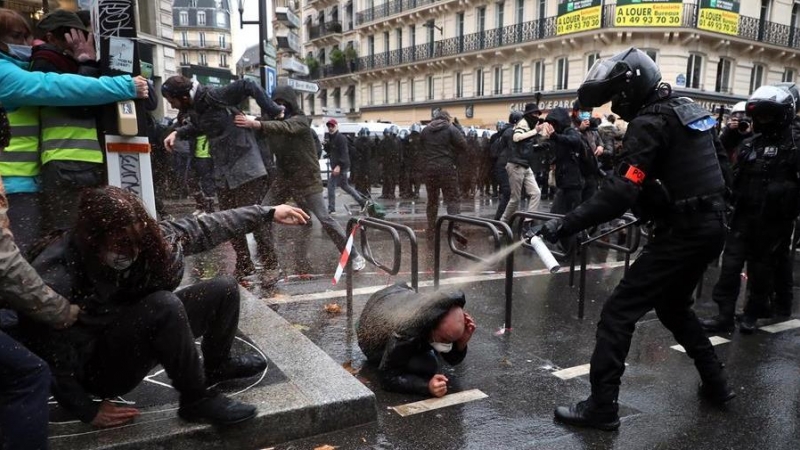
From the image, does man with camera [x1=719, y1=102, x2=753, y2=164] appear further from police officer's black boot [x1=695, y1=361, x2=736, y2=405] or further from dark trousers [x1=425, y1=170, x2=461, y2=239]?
dark trousers [x1=425, y1=170, x2=461, y2=239]

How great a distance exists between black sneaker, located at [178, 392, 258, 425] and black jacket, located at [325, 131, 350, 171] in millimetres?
9552

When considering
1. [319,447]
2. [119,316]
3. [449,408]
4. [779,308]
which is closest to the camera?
Answer: [119,316]

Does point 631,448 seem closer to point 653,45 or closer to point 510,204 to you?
point 510,204

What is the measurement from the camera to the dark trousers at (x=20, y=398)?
2.18 m

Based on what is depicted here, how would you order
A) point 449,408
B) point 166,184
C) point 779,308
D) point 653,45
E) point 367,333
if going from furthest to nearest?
point 653,45 → point 166,184 → point 779,308 → point 367,333 → point 449,408

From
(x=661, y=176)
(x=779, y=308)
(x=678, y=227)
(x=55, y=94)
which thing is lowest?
(x=779, y=308)

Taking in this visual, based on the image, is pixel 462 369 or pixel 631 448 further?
pixel 462 369

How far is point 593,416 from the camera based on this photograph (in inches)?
126

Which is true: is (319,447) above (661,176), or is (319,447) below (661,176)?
below

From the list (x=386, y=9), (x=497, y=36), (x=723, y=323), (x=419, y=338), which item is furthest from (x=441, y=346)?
(x=386, y=9)

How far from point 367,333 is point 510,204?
18.9ft

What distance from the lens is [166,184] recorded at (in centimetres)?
1377

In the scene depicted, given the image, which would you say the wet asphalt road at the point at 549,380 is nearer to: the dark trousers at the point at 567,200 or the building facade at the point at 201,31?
the dark trousers at the point at 567,200

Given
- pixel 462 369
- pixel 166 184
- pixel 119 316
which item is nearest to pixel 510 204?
pixel 462 369
